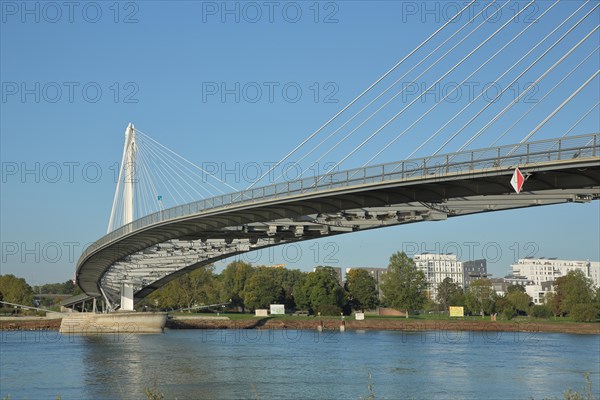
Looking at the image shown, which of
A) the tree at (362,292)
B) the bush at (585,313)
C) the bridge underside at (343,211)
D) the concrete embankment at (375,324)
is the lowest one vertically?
the concrete embankment at (375,324)

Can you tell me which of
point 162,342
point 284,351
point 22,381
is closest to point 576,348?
point 284,351

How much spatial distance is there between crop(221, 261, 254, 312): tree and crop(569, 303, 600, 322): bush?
155 ft

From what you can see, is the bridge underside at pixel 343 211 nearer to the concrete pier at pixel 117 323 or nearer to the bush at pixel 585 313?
the concrete pier at pixel 117 323

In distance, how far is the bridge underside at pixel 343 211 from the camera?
27672 millimetres

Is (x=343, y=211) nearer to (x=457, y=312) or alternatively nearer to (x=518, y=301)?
(x=457, y=312)

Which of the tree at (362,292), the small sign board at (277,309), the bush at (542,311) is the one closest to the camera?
the small sign board at (277,309)

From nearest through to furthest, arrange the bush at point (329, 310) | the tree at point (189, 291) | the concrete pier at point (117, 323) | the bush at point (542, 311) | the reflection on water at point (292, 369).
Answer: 1. the reflection on water at point (292, 369)
2. the concrete pier at point (117, 323)
3. the bush at point (329, 310)
4. the bush at point (542, 311)
5. the tree at point (189, 291)

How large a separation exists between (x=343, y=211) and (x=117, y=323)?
45173 mm

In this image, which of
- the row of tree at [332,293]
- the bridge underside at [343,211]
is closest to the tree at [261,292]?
the row of tree at [332,293]

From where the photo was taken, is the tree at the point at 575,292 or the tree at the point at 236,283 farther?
the tree at the point at 236,283

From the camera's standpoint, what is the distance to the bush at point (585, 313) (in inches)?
3819

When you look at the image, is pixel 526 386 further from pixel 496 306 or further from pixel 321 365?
pixel 496 306

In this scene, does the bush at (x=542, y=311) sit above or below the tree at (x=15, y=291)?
below

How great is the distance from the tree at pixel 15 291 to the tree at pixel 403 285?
55229 millimetres
